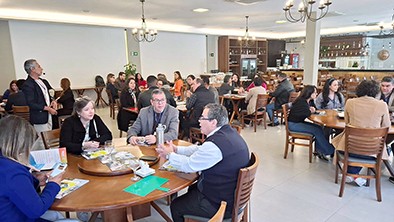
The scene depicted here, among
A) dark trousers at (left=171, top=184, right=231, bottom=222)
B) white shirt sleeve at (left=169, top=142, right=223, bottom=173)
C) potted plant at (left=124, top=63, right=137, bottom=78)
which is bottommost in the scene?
dark trousers at (left=171, top=184, right=231, bottom=222)

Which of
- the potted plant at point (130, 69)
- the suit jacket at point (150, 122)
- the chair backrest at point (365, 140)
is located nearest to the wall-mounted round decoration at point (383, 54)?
the potted plant at point (130, 69)

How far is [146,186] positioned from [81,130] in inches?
44.4

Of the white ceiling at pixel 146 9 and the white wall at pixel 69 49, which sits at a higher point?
the white ceiling at pixel 146 9

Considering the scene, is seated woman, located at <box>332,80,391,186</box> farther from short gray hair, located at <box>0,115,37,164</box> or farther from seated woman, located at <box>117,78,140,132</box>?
seated woman, located at <box>117,78,140,132</box>

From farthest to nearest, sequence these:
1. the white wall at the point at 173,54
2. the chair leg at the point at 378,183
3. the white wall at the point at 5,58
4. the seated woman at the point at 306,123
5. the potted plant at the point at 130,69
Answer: the white wall at the point at 173,54 < the potted plant at the point at 130,69 < the white wall at the point at 5,58 < the seated woman at the point at 306,123 < the chair leg at the point at 378,183

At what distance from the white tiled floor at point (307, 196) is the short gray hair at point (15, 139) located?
4.68 ft

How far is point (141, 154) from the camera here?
2.29 metres

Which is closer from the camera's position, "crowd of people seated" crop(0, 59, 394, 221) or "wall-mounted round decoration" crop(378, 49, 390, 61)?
"crowd of people seated" crop(0, 59, 394, 221)

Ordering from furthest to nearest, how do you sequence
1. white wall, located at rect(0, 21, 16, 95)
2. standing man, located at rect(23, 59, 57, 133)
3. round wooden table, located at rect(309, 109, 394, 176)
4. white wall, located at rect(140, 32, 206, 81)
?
white wall, located at rect(140, 32, 206, 81)
white wall, located at rect(0, 21, 16, 95)
standing man, located at rect(23, 59, 57, 133)
round wooden table, located at rect(309, 109, 394, 176)

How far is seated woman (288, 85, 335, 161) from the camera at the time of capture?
3898 mm

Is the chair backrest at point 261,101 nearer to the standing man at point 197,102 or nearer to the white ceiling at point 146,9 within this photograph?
the standing man at point 197,102

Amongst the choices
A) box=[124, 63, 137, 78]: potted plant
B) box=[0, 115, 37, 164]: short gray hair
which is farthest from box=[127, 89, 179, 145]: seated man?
box=[124, 63, 137, 78]: potted plant

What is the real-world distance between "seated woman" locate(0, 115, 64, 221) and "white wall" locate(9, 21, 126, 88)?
7.18m

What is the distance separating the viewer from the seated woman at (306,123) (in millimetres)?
3898
